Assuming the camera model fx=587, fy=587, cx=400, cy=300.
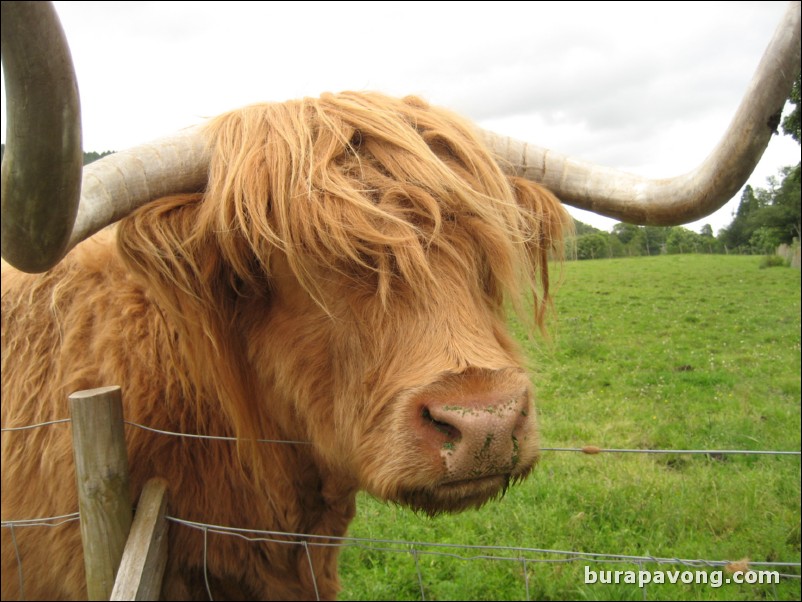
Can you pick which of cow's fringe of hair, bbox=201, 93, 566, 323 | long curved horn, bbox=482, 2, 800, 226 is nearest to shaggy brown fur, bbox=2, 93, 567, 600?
cow's fringe of hair, bbox=201, 93, 566, 323

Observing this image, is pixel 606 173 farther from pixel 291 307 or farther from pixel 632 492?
pixel 632 492

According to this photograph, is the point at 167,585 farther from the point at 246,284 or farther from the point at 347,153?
the point at 347,153

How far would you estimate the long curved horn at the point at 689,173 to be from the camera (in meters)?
1.56

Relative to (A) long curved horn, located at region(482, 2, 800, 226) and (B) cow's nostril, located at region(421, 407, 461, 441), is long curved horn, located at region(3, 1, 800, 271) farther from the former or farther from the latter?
(B) cow's nostril, located at region(421, 407, 461, 441)

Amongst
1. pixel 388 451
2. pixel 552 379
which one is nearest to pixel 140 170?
pixel 388 451

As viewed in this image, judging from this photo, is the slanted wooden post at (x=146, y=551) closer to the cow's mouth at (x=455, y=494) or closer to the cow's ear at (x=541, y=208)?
the cow's mouth at (x=455, y=494)

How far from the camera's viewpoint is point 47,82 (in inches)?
41.8

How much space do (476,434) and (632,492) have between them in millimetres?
Result: 3376

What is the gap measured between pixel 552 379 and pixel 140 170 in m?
6.58

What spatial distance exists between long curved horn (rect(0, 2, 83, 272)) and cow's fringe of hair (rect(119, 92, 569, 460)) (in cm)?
63

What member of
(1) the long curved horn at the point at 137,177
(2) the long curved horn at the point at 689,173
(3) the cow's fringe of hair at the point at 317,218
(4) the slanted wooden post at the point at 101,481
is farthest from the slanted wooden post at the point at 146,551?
(2) the long curved horn at the point at 689,173

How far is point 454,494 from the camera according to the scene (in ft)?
5.36

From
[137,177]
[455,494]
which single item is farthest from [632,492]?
[137,177]

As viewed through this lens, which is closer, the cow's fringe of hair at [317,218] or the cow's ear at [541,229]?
the cow's fringe of hair at [317,218]
